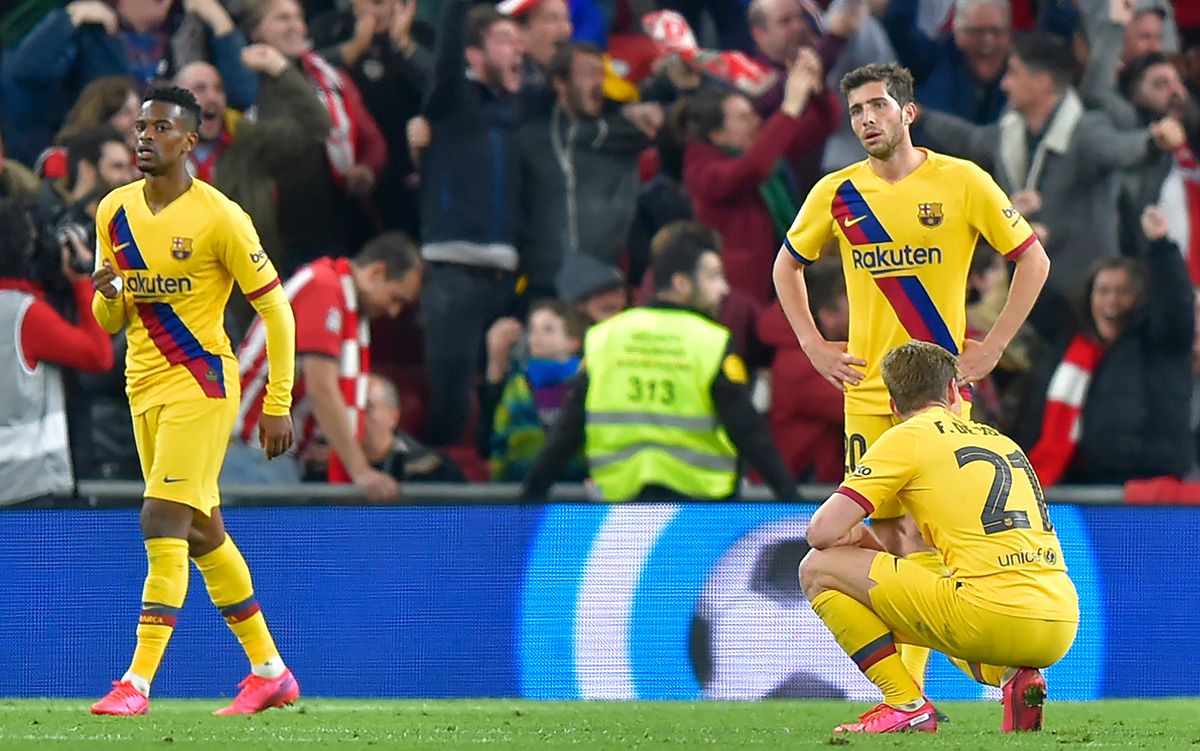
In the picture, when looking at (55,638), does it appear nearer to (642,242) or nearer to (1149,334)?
(642,242)

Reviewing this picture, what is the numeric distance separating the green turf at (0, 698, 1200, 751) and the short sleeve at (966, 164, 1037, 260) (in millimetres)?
1615

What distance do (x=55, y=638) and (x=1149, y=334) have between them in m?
5.25

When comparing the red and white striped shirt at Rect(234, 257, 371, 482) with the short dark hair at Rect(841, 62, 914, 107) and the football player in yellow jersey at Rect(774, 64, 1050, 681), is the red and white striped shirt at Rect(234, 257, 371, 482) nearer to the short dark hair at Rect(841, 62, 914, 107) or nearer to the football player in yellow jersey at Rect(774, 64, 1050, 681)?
the football player in yellow jersey at Rect(774, 64, 1050, 681)

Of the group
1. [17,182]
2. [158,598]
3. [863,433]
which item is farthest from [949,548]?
[17,182]

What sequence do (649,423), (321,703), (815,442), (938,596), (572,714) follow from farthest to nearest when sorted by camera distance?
(815,442)
(649,423)
(321,703)
(572,714)
(938,596)

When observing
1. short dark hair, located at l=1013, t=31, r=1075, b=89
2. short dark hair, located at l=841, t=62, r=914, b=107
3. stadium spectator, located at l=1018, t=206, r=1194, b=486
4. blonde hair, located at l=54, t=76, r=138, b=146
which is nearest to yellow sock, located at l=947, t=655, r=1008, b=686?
short dark hair, located at l=841, t=62, r=914, b=107

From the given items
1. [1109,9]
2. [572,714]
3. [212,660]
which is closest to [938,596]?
[572,714]

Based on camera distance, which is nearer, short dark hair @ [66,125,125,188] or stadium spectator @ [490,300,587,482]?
short dark hair @ [66,125,125,188]

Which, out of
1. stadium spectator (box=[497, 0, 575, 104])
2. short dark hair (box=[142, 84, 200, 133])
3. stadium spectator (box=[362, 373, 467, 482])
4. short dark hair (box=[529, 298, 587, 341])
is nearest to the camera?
short dark hair (box=[142, 84, 200, 133])

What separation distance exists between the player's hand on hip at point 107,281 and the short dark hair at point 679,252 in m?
2.58

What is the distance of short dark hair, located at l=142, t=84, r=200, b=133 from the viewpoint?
723 cm

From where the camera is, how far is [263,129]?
1024 cm

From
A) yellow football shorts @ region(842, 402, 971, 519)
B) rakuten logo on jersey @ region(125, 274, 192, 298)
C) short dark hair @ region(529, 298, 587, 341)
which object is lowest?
short dark hair @ region(529, 298, 587, 341)

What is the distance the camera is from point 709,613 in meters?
8.34
